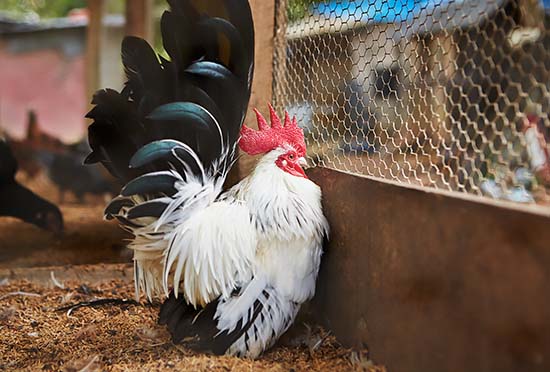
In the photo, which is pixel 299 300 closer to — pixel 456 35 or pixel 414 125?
pixel 414 125

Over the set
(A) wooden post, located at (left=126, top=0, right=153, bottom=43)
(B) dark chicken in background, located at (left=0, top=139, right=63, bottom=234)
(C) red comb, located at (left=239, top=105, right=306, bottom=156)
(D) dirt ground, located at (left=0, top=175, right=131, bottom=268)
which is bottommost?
(D) dirt ground, located at (left=0, top=175, right=131, bottom=268)

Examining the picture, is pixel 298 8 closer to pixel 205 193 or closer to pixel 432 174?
pixel 205 193

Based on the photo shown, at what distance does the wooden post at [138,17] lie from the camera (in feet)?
19.1

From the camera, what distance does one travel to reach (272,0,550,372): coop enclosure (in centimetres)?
107

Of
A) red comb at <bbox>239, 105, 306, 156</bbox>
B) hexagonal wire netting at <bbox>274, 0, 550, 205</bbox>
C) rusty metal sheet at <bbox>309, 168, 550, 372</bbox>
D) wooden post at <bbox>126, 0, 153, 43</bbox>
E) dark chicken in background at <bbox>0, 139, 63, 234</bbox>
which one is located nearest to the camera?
rusty metal sheet at <bbox>309, 168, 550, 372</bbox>

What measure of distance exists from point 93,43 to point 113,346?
212 inches

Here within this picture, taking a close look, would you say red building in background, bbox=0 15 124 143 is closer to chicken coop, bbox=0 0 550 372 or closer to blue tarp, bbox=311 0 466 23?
chicken coop, bbox=0 0 550 372

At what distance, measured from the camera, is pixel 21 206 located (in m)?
4.19

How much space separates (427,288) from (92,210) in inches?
183

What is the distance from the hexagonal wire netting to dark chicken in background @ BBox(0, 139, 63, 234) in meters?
2.58

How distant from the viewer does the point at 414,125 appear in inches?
64.9

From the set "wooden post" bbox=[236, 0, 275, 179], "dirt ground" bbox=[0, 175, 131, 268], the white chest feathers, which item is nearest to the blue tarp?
"wooden post" bbox=[236, 0, 275, 179]

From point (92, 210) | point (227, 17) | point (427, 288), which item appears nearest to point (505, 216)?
point (427, 288)

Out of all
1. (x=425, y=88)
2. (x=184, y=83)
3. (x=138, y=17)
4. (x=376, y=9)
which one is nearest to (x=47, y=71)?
(x=138, y=17)
